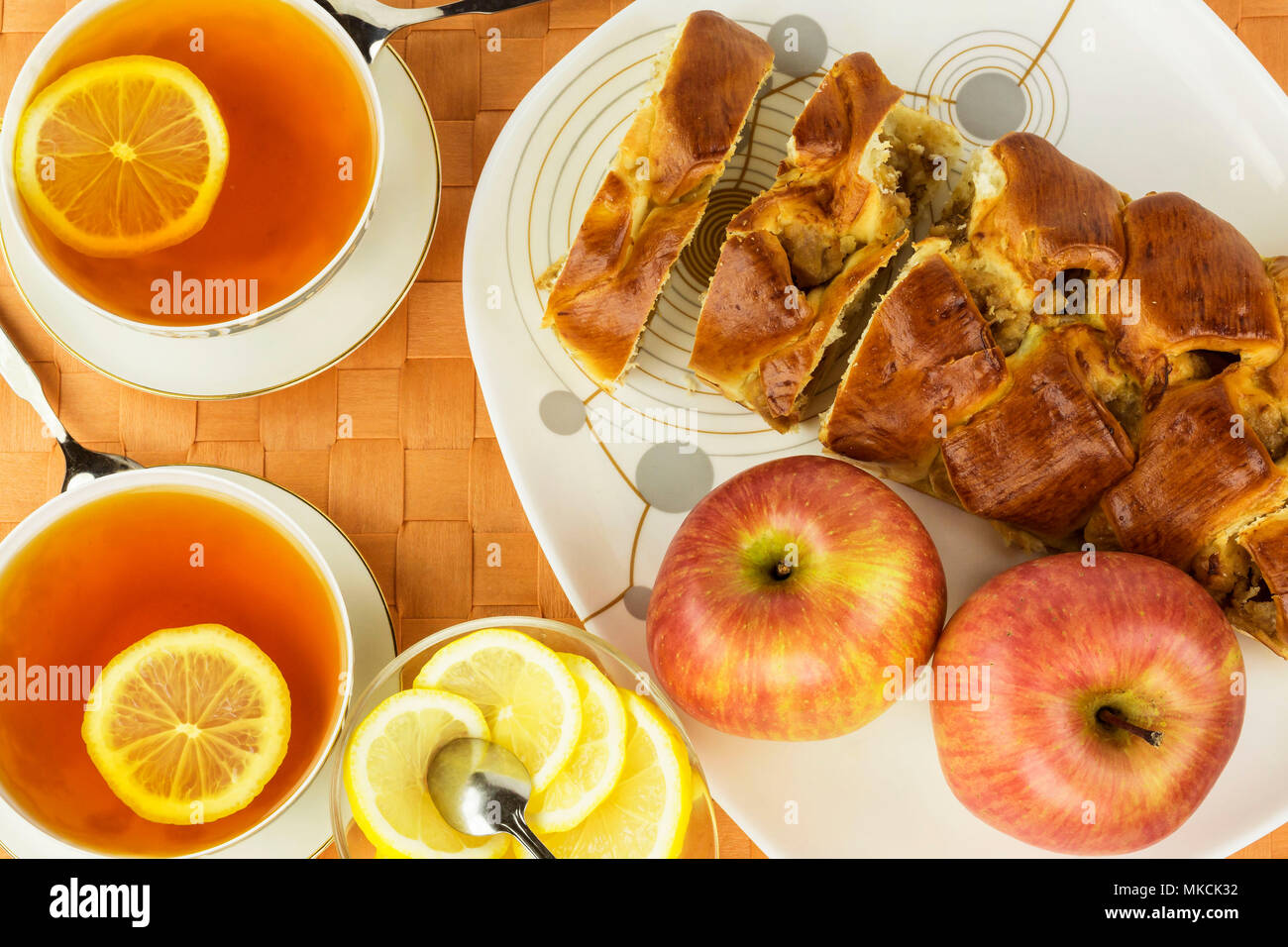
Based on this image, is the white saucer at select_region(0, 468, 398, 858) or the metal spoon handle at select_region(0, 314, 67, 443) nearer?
the white saucer at select_region(0, 468, 398, 858)

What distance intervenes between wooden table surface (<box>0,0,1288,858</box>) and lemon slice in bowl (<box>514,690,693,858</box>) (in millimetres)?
262

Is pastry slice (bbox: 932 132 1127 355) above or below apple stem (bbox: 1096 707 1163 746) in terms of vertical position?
above

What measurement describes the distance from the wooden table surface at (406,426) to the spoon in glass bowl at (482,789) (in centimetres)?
26

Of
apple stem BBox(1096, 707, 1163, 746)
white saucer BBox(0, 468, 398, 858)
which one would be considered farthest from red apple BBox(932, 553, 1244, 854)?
white saucer BBox(0, 468, 398, 858)

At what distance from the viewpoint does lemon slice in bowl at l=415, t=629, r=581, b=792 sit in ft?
3.85

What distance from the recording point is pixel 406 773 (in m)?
1.18

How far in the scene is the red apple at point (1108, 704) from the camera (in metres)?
1.13

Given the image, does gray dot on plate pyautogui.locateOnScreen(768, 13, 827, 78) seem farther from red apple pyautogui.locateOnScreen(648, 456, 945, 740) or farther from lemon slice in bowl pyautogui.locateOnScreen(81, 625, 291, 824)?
lemon slice in bowl pyautogui.locateOnScreen(81, 625, 291, 824)

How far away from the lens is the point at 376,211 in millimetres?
1314

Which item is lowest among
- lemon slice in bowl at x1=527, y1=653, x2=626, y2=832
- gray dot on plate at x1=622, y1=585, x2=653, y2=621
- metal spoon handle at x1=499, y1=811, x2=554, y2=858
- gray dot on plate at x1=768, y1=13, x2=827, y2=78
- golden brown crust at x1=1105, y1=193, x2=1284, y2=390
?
metal spoon handle at x1=499, y1=811, x2=554, y2=858

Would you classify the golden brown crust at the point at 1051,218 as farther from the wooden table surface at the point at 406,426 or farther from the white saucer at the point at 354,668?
the white saucer at the point at 354,668

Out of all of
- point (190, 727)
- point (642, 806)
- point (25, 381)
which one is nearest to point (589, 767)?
point (642, 806)

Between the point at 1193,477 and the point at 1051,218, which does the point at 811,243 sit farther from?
the point at 1193,477

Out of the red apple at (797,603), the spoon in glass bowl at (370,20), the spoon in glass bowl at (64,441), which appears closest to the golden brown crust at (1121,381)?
the red apple at (797,603)
